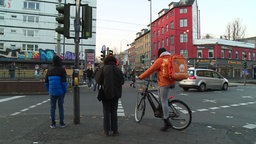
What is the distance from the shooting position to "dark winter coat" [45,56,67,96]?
18.3 ft

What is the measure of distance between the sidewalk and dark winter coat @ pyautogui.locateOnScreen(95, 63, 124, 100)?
94 centimetres

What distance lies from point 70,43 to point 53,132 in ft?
154

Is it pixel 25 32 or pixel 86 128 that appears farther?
pixel 25 32

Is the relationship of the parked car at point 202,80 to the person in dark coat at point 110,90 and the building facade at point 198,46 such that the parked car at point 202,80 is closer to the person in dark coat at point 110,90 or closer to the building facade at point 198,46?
the person in dark coat at point 110,90

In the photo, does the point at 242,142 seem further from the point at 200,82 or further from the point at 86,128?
the point at 200,82

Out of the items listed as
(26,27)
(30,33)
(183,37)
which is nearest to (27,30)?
(26,27)

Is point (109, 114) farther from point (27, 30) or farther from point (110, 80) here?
point (27, 30)

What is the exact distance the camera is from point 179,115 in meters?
5.54

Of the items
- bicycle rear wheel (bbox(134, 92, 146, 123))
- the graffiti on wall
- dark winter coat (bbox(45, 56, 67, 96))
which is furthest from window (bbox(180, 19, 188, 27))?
dark winter coat (bbox(45, 56, 67, 96))

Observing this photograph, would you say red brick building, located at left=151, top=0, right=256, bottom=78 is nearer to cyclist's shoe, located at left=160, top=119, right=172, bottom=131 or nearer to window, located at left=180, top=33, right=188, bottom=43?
window, located at left=180, top=33, right=188, bottom=43

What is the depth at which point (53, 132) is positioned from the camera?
517 cm

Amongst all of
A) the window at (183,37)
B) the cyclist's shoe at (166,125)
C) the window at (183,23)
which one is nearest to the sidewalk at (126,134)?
the cyclist's shoe at (166,125)

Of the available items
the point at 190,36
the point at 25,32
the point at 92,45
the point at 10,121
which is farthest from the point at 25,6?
the point at 10,121

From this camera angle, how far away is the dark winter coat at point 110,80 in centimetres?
492
